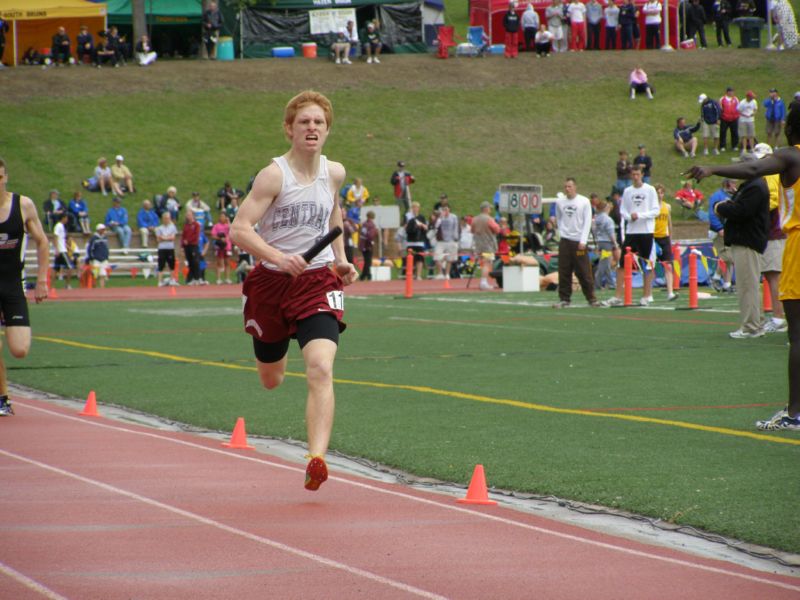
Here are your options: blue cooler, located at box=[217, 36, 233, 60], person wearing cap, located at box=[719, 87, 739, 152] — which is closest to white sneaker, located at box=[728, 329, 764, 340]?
person wearing cap, located at box=[719, 87, 739, 152]

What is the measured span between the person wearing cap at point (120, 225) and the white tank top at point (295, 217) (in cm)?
3306

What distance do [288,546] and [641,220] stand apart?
1774cm

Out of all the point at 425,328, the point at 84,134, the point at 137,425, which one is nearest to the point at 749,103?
the point at 84,134

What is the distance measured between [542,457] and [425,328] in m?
11.5

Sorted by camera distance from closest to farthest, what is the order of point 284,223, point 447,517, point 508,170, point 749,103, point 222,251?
1. point 447,517
2. point 284,223
3. point 222,251
4. point 749,103
5. point 508,170

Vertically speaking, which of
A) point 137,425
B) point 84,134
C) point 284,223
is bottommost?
point 137,425

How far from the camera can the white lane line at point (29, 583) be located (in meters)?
5.20

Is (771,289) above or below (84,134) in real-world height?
below

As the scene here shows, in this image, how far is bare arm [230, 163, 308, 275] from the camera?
743 cm

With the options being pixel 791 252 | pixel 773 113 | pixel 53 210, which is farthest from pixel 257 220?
pixel 773 113

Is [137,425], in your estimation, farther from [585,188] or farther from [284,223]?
[585,188]

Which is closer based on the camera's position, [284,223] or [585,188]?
[284,223]

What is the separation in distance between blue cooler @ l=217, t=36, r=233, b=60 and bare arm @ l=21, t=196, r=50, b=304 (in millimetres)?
50552

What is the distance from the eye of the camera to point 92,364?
15.9 meters
